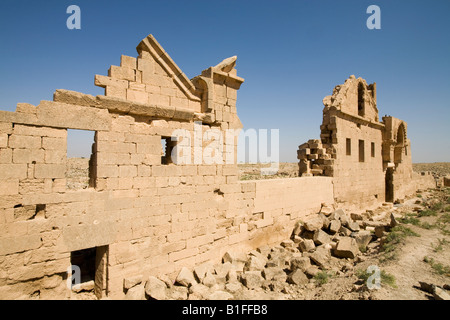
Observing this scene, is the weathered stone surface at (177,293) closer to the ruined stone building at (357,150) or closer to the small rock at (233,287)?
the small rock at (233,287)

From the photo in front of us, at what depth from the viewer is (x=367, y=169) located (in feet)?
40.8

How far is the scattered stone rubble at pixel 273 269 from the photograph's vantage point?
16.2ft

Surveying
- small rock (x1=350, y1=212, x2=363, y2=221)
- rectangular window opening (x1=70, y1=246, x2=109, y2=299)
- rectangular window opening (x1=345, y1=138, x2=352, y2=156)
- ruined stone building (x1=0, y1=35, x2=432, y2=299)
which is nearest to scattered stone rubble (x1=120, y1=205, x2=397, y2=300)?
ruined stone building (x1=0, y1=35, x2=432, y2=299)

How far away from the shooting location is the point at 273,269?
231 inches

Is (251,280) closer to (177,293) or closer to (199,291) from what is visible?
(199,291)

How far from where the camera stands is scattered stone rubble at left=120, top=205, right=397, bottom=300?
493cm

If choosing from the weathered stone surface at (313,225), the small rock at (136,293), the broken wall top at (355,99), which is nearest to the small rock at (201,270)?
the small rock at (136,293)

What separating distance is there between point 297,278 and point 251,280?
102cm

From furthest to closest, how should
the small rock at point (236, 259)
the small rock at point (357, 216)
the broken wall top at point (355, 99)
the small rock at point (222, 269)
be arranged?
the broken wall top at point (355, 99)
the small rock at point (357, 216)
the small rock at point (236, 259)
the small rock at point (222, 269)

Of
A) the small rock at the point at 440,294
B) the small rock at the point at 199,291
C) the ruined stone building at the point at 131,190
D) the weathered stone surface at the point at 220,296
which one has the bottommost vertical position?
the weathered stone surface at the point at 220,296

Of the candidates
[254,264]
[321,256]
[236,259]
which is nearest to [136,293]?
[236,259]

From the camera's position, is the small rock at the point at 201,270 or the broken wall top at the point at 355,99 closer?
the small rock at the point at 201,270

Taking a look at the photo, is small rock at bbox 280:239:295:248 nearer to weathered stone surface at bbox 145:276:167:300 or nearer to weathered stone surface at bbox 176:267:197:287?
weathered stone surface at bbox 176:267:197:287

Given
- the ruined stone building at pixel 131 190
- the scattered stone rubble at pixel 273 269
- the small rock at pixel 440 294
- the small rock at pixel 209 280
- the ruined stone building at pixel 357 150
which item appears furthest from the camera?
the ruined stone building at pixel 357 150
